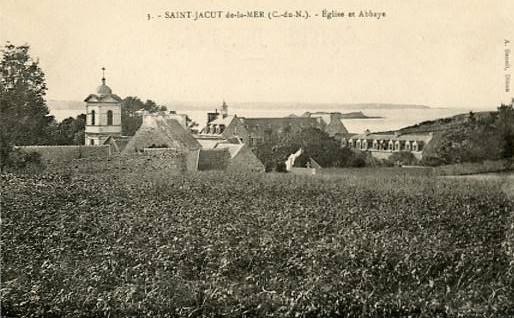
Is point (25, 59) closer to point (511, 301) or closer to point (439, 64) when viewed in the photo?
point (439, 64)

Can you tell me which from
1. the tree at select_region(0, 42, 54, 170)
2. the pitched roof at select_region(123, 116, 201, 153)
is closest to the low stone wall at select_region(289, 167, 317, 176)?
the pitched roof at select_region(123, 116, 201, 153)

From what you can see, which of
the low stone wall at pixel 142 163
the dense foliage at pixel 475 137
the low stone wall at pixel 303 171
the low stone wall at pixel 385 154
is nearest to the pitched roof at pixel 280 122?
the low stone wall at pixel 303 171

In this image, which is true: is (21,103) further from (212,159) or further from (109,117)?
(212,159)

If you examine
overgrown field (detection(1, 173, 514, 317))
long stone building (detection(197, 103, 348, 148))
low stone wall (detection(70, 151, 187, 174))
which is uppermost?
long stone building (detection(197, 103, 348, 148))

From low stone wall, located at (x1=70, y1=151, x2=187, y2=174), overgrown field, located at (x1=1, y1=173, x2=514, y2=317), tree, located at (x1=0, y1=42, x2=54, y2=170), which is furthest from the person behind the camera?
tree, located at (x1=0, y1=42, x2=54, y2=170)

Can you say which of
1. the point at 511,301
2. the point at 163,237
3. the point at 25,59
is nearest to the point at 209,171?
the point at 163,237

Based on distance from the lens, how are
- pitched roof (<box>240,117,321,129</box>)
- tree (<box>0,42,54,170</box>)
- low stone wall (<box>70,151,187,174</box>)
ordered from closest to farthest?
pitched roof (<box>240,117,321,129</box>) < low stone wall (<box>70,151,187,174</box>) < tree (<box>0,42,54,170</box>)

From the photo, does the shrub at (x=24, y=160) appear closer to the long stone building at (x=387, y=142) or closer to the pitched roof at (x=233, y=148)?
the pitched roof at (x=233, y=148)

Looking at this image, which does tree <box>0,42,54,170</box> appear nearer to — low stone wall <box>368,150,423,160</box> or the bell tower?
the bell tower
